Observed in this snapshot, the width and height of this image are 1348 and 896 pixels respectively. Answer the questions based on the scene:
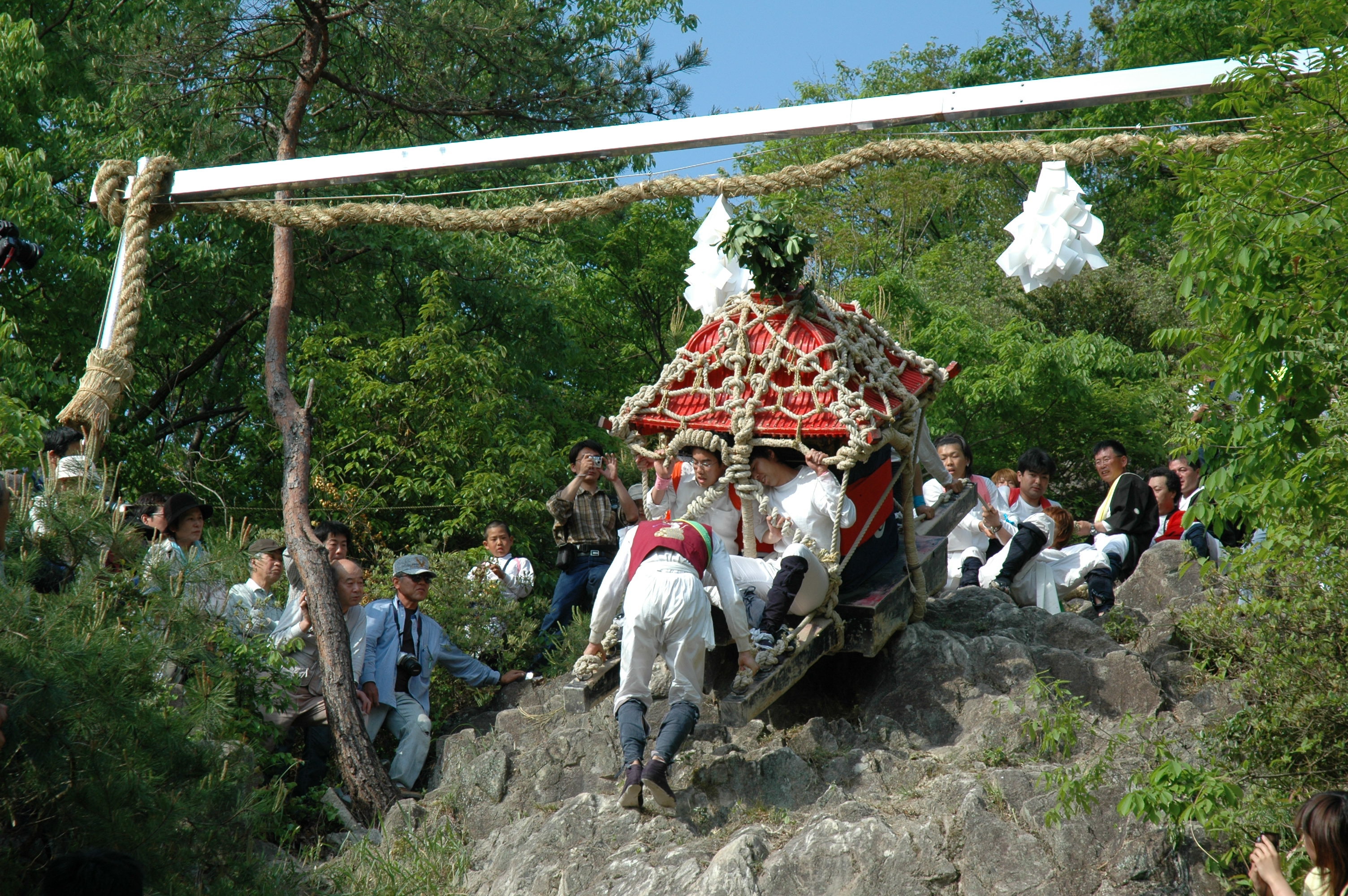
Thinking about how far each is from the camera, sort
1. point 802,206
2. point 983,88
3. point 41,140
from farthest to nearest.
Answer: point 802,206 < point 41,140 < point 983,88

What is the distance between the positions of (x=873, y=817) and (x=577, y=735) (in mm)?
2136

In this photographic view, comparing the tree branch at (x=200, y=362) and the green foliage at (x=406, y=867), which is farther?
the tree branch at (x=200, y=362)

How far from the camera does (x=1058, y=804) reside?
548 centimetres

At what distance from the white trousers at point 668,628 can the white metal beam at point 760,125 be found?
217 centimetres

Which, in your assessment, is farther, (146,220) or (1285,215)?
(146,220)

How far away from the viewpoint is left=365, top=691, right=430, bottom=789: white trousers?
25.0 ft

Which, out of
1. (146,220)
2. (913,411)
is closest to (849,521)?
(913,411)

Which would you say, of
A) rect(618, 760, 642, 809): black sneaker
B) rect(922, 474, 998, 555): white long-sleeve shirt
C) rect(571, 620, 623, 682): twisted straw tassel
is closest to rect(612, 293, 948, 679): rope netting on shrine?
A: rect(571, 620, 623, 682): twisted straw tassel

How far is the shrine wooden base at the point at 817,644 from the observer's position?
241 inches

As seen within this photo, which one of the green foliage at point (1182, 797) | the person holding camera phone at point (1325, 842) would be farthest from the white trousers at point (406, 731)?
the person holding camera phone at point (1325, 842)

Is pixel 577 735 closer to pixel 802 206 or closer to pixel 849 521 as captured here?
pixel 849 521

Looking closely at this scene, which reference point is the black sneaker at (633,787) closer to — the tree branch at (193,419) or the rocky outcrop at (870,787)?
the rocky outcrop at (870,787)

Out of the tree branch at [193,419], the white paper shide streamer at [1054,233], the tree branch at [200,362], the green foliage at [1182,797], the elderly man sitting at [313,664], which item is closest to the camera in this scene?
the green foliage at [1182,797]

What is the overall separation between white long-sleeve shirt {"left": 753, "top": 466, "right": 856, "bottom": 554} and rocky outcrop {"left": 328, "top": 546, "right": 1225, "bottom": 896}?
1.09 metres
